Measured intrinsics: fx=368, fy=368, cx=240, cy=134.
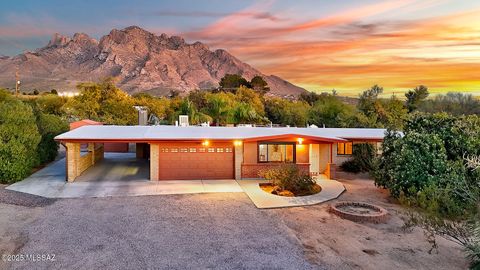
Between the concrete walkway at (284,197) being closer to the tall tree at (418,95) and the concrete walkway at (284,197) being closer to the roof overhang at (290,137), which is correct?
the roof overhang at (290,137)

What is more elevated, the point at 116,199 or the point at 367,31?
the point at 367,31

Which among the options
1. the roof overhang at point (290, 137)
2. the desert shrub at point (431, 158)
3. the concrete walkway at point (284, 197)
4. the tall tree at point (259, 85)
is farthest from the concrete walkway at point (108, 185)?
the tall tree at point (259, 85)

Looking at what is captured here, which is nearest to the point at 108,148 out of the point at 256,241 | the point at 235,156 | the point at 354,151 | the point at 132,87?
the point at 235,156

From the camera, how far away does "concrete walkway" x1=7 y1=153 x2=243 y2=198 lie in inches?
567

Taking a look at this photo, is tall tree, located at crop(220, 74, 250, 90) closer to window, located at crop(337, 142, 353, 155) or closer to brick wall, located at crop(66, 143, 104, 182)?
window, located at crop(337, 142, 353, 155)

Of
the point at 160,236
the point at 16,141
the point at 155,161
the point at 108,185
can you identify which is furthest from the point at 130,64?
the point at 160,236

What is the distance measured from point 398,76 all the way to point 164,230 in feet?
98.1

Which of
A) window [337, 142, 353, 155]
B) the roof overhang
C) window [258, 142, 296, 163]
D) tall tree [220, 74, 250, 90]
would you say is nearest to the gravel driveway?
the roof overhang

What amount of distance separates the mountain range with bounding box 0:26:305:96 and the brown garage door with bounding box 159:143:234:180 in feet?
272

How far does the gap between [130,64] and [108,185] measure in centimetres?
10978

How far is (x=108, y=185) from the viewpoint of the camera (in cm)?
1577

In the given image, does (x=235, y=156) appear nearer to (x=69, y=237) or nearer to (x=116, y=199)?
(x=116, y=199)

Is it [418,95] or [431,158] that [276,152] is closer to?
[431,158]

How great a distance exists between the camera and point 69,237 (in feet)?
31.0
